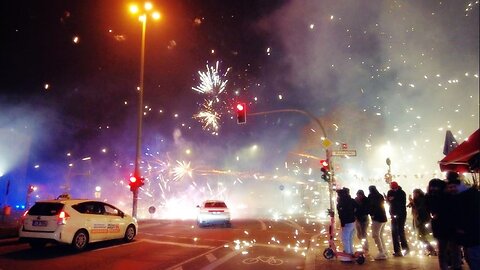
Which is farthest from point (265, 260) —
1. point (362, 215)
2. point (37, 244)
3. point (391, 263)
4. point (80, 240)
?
point (37, 244)

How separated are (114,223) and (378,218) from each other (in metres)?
→ 8.97

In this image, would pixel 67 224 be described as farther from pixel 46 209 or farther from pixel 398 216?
pixel 398 216

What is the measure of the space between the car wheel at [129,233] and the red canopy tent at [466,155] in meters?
10.8

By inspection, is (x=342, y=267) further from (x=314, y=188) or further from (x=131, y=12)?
(x=314, y=188)

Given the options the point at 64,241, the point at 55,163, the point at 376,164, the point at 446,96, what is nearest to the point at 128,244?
the point at 64,241

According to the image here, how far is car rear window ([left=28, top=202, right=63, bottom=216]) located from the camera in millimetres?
11062

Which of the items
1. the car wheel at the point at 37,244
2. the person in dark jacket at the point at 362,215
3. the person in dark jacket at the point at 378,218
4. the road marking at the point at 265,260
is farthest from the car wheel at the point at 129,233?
the person in dark jacket at the point at 378,218

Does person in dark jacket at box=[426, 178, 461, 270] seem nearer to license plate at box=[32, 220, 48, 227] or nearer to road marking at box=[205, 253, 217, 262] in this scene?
road marking at box=[205, 253, 217, 262]

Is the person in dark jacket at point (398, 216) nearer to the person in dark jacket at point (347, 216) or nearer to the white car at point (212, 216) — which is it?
the person in dark jacket at point (347, 216)

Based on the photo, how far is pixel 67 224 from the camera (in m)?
10.9

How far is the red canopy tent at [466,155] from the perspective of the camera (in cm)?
770

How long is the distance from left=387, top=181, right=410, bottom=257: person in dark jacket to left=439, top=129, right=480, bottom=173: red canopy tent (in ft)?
4.73

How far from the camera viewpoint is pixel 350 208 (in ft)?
30.3

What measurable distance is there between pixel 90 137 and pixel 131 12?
42.8m
